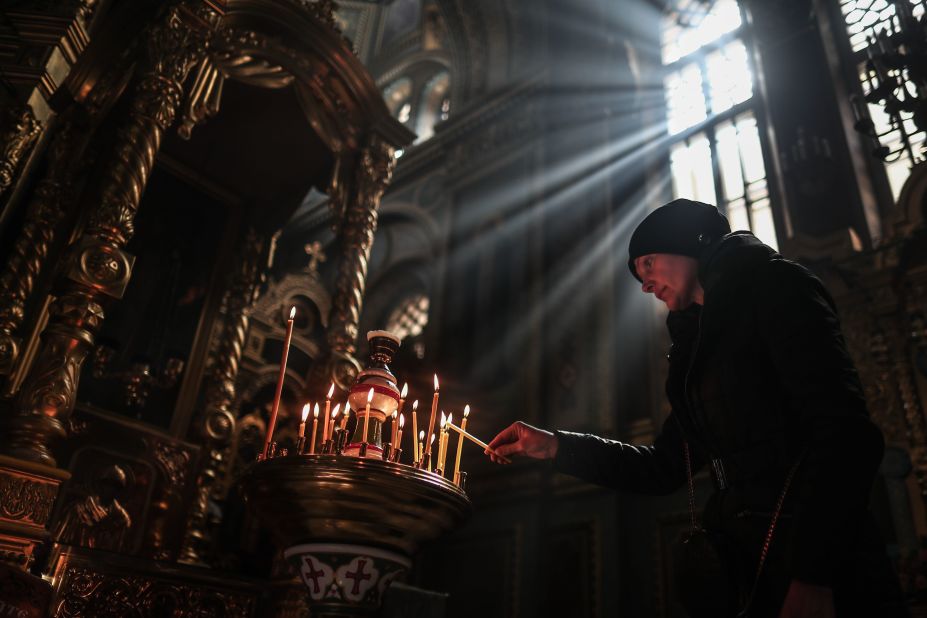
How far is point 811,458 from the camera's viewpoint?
1.25 m

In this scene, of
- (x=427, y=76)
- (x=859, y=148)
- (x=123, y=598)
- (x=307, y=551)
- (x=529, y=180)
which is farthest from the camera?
(x=427, y=76)

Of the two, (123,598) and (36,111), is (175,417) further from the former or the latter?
(36,111)

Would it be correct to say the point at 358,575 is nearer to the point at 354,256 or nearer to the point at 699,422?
the point at 699,422

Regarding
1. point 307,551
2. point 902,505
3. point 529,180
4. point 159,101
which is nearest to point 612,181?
point 529,180

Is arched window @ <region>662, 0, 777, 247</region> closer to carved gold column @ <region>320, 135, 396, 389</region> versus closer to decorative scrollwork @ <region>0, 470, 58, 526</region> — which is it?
carved gold column @ <region>320, 135, 396, 389</region>

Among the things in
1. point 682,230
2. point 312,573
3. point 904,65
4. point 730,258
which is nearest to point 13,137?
point 312,573

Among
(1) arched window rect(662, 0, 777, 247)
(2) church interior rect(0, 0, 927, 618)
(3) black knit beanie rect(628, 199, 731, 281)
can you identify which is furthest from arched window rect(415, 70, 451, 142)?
(3) black knit beanie rect(628, 199, 731, 281)

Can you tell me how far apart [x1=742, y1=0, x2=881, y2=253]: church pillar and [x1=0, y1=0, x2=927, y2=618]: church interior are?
0.03 meters

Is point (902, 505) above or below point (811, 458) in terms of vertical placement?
above

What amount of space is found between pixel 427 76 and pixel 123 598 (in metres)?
10.6

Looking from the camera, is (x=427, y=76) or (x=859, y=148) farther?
(x=427, y=76)

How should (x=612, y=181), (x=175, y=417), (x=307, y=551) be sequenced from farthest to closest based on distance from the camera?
(x=612, y=181)
(x=175, y=417)
(x=307, y=551)

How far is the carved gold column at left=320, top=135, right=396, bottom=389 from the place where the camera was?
537cm

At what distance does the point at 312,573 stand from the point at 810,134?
6648 mm
